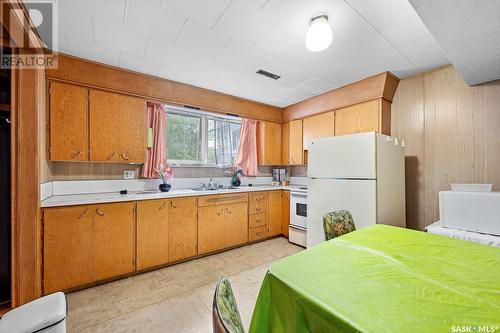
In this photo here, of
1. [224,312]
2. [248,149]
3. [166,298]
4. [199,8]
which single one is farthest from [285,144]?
[224,312]

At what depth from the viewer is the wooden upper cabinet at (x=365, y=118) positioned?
2746 millimetres

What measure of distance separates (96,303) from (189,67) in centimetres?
268

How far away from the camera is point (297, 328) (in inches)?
31.6

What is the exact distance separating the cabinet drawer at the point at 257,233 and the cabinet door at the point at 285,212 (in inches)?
15.5

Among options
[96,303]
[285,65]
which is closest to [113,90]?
[285,65]

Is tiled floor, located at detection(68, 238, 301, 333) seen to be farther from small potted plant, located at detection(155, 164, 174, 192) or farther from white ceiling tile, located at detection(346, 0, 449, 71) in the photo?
white ceiling tile, located at detection(346, 0, 449, 71)

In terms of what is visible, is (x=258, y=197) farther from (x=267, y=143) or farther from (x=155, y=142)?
(x=155, y=142)

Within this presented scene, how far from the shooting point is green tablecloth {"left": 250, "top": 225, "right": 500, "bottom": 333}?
0.69m

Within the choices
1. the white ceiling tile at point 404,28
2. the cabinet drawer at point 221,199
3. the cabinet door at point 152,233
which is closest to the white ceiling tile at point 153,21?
the white ceiling tile at point 404,28

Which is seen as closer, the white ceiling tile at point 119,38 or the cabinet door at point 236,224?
the white ceiling tile at point 119,38

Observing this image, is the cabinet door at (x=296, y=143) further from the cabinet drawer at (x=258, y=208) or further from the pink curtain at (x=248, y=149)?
the cabinet drawer at (x=258, y=208)

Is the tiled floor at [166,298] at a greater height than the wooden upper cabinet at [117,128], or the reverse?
the wooden upper cabinet at [117,128]

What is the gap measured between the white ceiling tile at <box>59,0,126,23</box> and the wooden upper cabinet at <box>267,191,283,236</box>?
299 cm

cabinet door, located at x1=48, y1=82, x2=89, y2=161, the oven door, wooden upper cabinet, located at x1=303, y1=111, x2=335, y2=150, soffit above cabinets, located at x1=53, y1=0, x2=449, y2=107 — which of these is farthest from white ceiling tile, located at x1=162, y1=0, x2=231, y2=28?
the oven door
